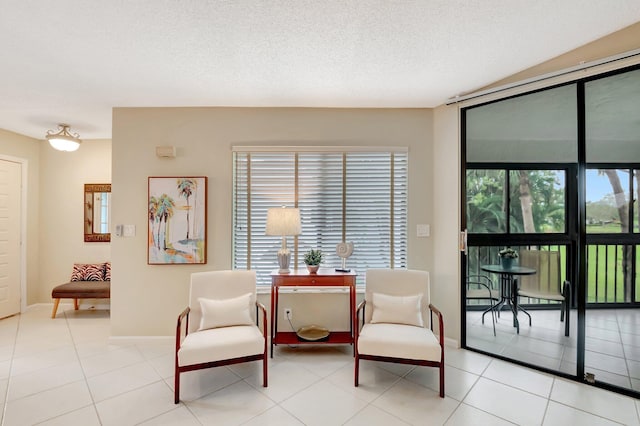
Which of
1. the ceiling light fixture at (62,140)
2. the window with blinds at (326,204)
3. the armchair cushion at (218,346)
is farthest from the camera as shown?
the ceiling light fixture at (62,140)

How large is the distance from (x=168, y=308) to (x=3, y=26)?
2594 millimetres

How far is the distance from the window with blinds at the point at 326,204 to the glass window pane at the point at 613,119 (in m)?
1.54

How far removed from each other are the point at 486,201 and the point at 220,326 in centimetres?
284

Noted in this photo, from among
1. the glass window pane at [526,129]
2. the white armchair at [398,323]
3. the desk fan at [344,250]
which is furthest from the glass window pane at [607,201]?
the desk fan at [344,250]

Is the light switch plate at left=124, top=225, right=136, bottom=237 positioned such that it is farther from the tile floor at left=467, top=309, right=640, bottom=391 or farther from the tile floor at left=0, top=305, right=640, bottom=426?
the tile floor at left=467, top=309, right=640, bottom=391

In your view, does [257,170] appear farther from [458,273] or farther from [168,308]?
[458,273]

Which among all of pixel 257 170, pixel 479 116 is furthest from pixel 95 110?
pixel 479 116

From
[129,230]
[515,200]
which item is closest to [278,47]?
[129,230]

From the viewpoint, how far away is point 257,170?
3182 millimetres

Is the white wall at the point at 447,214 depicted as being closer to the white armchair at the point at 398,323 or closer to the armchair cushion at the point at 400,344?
the white armchair at the point at 398,323

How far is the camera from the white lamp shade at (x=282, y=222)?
2.81 metres

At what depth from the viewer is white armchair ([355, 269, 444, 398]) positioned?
2.19m

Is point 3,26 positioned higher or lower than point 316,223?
higher

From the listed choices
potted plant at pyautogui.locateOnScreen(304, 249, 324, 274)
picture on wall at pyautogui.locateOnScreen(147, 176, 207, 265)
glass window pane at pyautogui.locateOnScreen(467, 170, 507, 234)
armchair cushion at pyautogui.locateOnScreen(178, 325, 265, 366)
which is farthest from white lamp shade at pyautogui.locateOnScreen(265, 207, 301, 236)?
glass window pane at pyautogui.locateOnScreen(467, 170, 507, 234)
